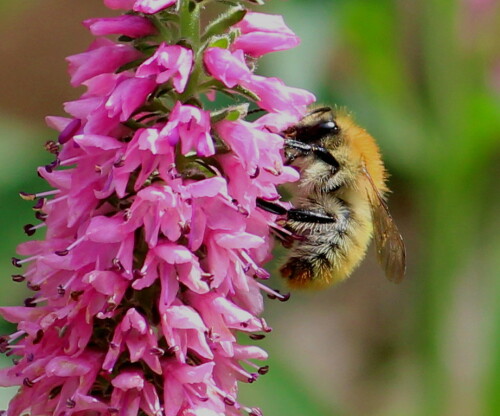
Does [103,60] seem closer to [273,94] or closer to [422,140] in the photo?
[273,94]

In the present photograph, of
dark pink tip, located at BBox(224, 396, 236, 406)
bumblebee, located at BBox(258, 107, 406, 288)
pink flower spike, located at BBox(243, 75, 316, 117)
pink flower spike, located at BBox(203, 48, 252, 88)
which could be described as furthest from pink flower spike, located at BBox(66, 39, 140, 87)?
dark pink tip, located at BBox(224, 396, 236, 406)

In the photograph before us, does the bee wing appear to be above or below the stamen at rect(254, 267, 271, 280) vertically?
below

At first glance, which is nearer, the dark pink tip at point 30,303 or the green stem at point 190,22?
the green stem at point 190,22

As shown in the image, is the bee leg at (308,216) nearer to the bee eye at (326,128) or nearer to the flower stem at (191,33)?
the bee eye at (326,128)

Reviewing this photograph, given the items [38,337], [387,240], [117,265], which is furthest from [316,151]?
[38,337]

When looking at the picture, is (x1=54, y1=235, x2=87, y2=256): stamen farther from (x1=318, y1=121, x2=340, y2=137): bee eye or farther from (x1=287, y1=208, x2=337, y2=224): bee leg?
(x1=318, y1=121, x2=340, y2=137): bee eye

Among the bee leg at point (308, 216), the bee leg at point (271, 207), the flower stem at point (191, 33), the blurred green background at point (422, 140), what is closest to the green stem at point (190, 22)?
the flower stem at point (191, 33)
